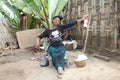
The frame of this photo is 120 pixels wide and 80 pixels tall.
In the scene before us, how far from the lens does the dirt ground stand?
160 inches

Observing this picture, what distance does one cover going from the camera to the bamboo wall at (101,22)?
4.82 meters

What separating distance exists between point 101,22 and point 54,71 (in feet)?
5.28

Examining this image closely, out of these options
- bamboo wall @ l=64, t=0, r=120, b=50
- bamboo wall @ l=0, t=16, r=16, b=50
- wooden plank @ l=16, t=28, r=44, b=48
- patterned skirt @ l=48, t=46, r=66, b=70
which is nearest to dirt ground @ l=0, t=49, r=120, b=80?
patterned skirt @ l=48, t=46, r=66, b=70

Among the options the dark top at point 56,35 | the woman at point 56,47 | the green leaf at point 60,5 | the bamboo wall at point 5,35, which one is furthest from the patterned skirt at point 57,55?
the bamboo wall at point 5,35

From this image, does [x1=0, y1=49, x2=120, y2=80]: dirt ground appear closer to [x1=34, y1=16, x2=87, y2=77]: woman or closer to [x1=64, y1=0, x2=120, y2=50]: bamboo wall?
[x1=34, y1=16, x2=87, y2=77]: woman

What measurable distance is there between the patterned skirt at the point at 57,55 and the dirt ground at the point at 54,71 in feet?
0.48

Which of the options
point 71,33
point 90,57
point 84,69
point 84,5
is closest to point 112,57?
point 90,57

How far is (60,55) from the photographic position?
4629 mm

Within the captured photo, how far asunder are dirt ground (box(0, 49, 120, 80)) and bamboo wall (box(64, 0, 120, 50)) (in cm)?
39

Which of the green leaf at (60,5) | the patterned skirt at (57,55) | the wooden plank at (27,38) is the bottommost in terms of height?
the patterned skirt at (57,55)

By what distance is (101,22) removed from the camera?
5.25 m

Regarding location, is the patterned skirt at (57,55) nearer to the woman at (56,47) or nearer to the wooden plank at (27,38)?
the woman at (56,47)

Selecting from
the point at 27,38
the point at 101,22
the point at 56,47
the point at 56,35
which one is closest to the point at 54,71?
the point at 56,47

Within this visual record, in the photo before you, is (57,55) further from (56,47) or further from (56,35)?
(56,35)
